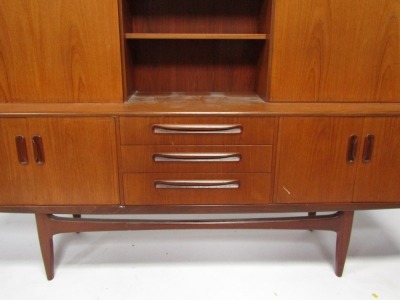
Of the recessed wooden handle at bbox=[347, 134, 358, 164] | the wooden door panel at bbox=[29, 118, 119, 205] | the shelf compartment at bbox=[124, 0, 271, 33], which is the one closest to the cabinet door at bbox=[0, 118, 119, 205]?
the wooden door panel at bbox=[29, 118, 119, 205]

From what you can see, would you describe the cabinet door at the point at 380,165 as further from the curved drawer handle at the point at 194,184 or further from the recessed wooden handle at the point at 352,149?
the curved drawer handle at the point at 194,184

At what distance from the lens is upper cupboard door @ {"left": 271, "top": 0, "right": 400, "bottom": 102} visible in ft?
4.30

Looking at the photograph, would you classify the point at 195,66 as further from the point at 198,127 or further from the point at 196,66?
the point at 198,127

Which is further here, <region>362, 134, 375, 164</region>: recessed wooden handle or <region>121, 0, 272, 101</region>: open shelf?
<region>121, 0, 272, 101</region>: open shelf

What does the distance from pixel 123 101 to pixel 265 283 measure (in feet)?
3.17

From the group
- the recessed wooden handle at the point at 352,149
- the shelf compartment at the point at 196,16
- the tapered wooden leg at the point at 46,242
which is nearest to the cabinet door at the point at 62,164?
the tapered wooden leg at the point at 46,242

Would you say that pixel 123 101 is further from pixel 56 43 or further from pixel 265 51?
pixel 265 51

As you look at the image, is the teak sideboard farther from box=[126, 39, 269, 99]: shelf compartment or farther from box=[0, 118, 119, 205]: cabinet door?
box=[126, 39, 269, 99]: shelf compartment

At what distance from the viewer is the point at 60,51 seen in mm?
1312

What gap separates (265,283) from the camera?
144 cm

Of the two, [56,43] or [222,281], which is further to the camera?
[222,281]

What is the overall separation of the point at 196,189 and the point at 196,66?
26.5 inches

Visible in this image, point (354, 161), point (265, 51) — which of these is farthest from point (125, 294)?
point (265, 51)

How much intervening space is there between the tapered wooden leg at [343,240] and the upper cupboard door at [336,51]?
0.51 meters
